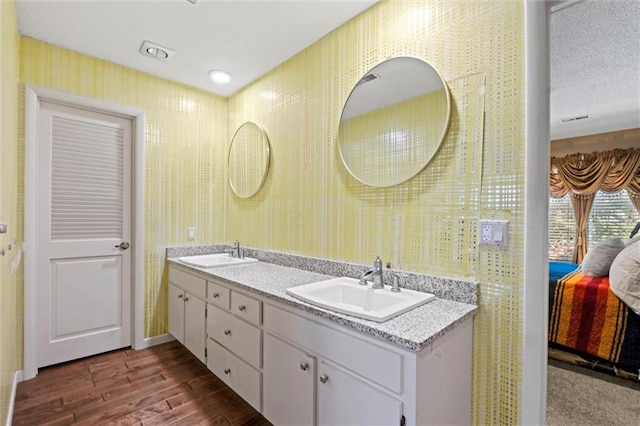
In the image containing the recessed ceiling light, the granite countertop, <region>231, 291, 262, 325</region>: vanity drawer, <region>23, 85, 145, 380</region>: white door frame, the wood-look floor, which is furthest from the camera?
the recessed ceiling light

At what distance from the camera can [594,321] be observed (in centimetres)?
247

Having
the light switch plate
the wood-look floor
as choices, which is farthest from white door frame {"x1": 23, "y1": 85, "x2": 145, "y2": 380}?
the light switch plate

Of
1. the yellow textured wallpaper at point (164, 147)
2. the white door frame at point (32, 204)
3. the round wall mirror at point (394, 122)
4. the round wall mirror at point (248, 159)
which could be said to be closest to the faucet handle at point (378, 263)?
the round wall mirror at point (394, 122)

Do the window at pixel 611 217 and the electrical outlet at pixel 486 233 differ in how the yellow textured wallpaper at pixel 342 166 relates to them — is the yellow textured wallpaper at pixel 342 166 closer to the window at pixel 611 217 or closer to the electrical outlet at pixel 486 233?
the electrical outlet at pixel 486 233

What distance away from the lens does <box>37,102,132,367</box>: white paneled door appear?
7.52 ft

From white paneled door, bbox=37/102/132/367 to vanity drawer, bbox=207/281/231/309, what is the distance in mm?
1088

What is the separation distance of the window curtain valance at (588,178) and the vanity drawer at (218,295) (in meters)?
5.31

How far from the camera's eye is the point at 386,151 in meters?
1.70

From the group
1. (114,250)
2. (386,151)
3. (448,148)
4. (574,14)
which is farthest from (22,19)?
(574,14)

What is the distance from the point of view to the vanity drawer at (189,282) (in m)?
2.18

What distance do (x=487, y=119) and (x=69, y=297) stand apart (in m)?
3.14

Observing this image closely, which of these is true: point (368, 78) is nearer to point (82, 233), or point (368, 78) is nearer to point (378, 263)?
point (378, 263)

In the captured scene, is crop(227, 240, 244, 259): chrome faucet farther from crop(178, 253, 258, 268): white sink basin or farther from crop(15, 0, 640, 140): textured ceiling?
crop(15, 0, 640, 140): textured ceiling

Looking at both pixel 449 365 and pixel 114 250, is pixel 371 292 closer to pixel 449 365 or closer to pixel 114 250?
pixel 449 365
